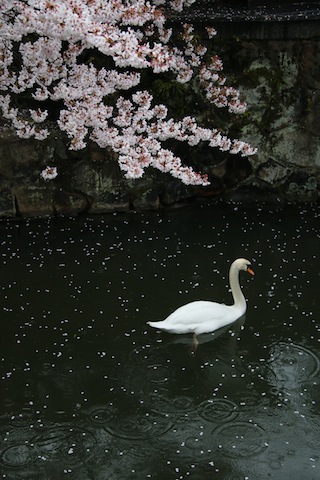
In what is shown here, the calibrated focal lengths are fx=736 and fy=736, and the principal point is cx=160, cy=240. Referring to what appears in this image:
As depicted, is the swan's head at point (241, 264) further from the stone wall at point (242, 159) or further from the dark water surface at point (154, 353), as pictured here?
the stone wall at point (242, 159)

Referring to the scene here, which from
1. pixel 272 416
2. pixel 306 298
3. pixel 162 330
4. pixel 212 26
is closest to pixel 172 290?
pixel 162 330

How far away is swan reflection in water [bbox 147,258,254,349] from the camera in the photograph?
666 centimetres

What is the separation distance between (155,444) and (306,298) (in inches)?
105

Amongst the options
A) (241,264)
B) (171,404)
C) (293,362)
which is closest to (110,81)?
(241,264)

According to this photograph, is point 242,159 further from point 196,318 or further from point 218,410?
point 218,410

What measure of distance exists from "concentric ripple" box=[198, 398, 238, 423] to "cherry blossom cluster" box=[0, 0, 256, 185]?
3.30 metres

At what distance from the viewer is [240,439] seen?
5.42m

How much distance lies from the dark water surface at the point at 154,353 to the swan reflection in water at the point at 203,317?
120 millimetres

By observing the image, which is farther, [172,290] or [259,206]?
[259,206]

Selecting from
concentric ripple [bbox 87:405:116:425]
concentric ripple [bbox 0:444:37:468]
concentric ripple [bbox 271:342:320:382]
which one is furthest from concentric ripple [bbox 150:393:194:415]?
concentric ripple [bbox 0:444:37:468]

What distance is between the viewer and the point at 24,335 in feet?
22.3

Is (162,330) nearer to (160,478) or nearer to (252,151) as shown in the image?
(160,478)

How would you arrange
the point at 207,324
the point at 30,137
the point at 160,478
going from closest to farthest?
the point at 160,478 → the point at 207,324 → the point at 30,137

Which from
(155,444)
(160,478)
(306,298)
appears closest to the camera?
(160,478)
